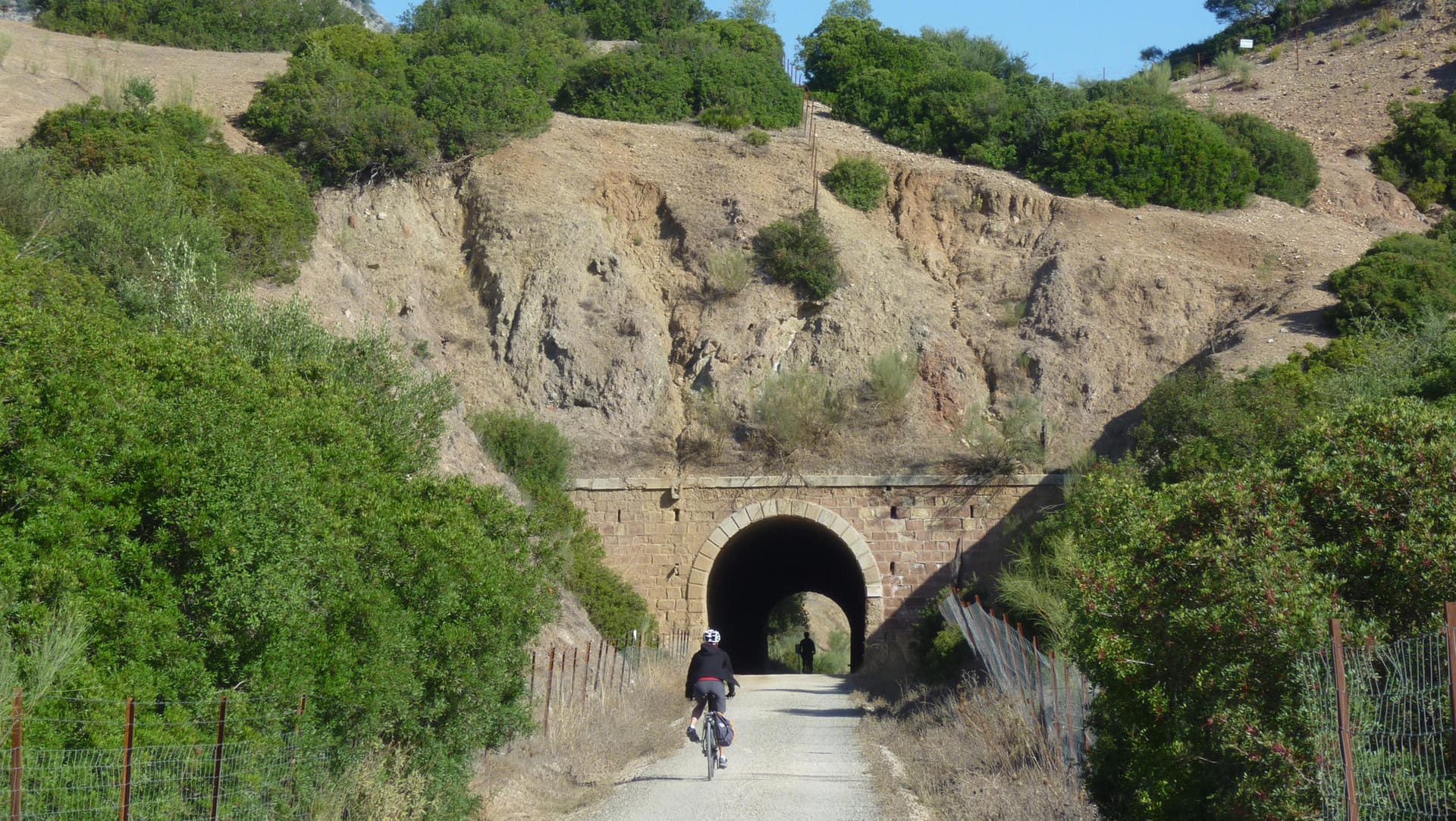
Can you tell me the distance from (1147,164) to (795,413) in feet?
39.1

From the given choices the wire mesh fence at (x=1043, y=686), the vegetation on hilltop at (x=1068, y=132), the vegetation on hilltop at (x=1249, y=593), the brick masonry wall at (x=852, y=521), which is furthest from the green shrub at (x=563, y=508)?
the vegetation on hilltop at (x=1068, y=132)

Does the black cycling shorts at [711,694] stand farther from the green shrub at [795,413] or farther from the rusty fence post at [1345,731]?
the green shrub at [795,413]

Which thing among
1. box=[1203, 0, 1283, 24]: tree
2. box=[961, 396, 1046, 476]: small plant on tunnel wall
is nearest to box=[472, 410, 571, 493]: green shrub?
box=[961, 396, 1046, 476]: small plant on tunnel wall

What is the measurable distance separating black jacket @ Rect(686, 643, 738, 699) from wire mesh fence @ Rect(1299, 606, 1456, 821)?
7.05 metres

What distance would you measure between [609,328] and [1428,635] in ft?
72.2

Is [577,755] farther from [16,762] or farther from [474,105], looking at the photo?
[474,105]

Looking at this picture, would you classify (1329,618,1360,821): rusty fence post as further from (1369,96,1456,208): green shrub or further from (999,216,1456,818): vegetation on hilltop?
(1369,96,1456,208): green shrub

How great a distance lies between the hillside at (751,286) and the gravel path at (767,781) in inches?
370

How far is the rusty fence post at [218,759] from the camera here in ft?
21.9

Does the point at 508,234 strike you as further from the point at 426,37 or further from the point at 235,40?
the point at 235,40

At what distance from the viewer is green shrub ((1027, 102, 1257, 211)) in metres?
29.6

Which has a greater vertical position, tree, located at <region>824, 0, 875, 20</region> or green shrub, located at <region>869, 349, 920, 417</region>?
tree, located at <region>824, 0, 875, 20</region>

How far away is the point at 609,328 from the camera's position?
2636 centimetres

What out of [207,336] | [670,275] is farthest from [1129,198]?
[207,336]
